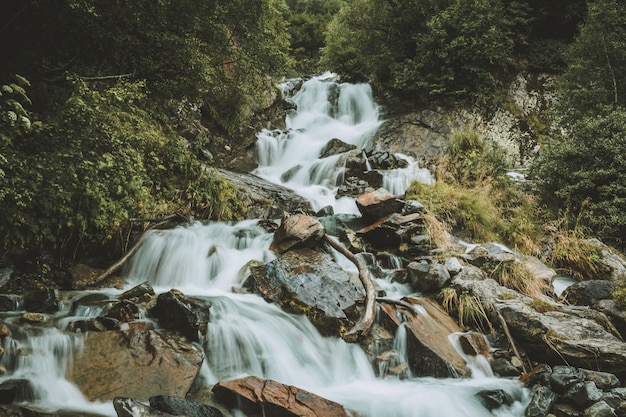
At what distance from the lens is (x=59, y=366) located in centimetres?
350

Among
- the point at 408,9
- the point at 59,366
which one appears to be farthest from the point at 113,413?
the point at 408,9

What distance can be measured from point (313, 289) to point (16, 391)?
3.39 meters

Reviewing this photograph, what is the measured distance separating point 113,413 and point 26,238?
8.92 feet

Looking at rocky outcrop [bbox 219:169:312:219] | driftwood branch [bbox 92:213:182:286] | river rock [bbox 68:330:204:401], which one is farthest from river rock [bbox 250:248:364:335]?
rocky outcrop [bbox 219:169:312:219]

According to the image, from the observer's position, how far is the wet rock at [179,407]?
9.90ft

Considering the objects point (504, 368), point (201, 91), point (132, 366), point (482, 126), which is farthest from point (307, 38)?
point (132, 366)

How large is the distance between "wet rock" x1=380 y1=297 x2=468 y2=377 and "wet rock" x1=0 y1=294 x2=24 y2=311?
14.8 ft

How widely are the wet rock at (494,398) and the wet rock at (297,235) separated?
3.36 metres

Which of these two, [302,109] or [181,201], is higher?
[302,109]

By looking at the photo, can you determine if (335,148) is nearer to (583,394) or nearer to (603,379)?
(603,379)

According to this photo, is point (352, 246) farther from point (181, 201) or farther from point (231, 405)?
Result: point (231, 405)

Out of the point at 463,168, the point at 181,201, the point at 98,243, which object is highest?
the point at 463,168

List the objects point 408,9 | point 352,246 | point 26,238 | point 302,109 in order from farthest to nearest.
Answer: point 302,109, point 408,9, point 352,246, point 26,238

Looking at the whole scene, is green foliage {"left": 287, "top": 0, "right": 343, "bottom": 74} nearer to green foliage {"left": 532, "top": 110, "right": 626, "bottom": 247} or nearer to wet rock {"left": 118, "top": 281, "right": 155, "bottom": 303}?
green foliage {"left": 532, "top": 110, "right": 626, "bottom": 247}
